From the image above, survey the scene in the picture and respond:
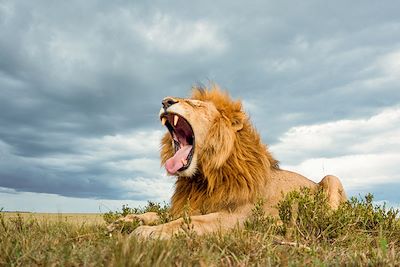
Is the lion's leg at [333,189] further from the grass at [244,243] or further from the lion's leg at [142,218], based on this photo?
the lion's leg at [142,218]

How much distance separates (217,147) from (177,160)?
63 cm

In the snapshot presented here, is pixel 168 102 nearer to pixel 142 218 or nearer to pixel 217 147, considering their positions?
pixel 217 147

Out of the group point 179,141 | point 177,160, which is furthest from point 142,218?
point 179,141

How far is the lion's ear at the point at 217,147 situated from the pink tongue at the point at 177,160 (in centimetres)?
33

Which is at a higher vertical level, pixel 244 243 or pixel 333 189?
pixel 333 189

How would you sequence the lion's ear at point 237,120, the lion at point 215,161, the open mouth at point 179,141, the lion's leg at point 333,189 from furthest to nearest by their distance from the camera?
the lion's leg at point 333,189, the lion's ear at point 237,120, the open mouth at point 179,141, the lion at point 215,161

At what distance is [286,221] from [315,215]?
1.42 feet

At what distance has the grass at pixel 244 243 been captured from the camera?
3412mm

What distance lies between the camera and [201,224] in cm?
604

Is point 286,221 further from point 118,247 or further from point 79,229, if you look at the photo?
point 118,247

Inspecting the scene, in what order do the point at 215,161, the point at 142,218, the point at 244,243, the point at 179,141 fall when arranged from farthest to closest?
the point at 142,218 < the point at 179,141 < the point at 215,161 < the point at 244,243

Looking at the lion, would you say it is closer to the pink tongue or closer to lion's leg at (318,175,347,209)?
the pink tongue

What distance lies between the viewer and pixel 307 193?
6973mm

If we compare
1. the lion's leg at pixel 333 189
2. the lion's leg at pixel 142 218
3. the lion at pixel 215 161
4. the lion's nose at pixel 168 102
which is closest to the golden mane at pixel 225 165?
the lion at pixel 215 161
